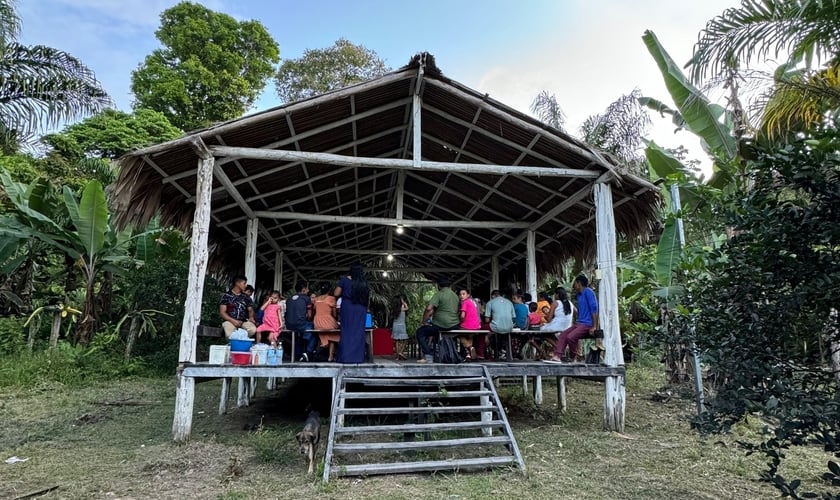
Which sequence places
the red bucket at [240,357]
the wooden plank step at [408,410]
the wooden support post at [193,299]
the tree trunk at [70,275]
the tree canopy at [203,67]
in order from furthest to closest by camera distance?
1. the tree canopy at [203,67]
2. the tree trunk at [70,275]
3. the red bucket at [240,357]
4. the wooden support post at [193,299]
5. the wooden plank step at [408,410]

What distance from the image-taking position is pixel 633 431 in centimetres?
676

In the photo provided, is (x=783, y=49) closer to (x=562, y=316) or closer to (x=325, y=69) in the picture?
(x=562, y=316)

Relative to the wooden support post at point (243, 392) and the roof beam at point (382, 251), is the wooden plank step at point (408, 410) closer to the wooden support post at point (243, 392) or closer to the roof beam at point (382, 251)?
the wooden support post at point (243, 392)

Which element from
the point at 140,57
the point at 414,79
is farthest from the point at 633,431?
the point at 140,57

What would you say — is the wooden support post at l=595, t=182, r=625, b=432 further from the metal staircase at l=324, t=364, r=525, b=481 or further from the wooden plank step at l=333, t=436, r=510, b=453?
the wooden plank step at l=333, t=436, r=510, b=453

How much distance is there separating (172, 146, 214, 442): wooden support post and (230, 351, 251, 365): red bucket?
538 millimetres

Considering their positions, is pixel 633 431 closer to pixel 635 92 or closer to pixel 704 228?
pixel 704 228

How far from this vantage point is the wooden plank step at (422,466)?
461 centimetres

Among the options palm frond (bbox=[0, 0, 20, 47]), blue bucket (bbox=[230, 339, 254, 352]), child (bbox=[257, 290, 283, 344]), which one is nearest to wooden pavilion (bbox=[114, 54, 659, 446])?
blue bucket (bbox=[230, 339, 254, 352])

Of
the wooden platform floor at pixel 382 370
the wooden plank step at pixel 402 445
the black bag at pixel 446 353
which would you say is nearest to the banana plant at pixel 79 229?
the wooden platform floor at pixel 382 370

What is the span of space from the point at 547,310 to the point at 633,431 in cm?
299

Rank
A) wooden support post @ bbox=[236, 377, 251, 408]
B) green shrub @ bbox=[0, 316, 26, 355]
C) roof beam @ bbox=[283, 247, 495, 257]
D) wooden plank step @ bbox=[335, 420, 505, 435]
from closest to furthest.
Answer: wooden plank step @ bbox=[335, 420, 505, 435], wooden support post @ bbox=[236, 377, 251, 408], green shrub @ bbox=[0, 316, 26, 355], roof beam @ bbox=[283, 247, 495, 257]

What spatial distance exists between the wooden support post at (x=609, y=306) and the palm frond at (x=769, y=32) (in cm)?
203

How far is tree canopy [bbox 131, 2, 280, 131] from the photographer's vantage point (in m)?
20.3
